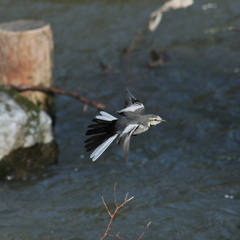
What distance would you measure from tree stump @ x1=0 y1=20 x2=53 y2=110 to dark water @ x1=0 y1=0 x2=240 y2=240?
0.89 metres

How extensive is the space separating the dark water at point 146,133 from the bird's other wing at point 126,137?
1.62 metres

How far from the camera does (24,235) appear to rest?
4887 mm

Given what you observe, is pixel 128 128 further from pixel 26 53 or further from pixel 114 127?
pixel 26 53

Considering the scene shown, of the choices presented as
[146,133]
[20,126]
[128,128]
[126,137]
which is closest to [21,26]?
[20,126]

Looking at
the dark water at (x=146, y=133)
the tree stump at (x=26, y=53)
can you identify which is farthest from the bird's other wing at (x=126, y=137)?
the tree stump at (x=26, y=53)

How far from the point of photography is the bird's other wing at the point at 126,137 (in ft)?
11.4

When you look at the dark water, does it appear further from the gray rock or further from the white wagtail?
the white wagtail

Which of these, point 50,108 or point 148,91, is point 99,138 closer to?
point 50,108

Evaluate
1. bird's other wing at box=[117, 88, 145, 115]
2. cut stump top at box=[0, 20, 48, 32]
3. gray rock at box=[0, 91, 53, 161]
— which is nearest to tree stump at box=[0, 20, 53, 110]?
cut stump top at box=[0, 20, 48, 32]

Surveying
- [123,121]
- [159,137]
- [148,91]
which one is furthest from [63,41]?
[123,121]

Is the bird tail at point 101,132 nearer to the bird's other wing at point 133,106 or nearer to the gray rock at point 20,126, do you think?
the bird's other wing at point 133,106

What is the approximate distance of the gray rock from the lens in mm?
5824

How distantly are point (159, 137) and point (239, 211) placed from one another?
2.02 m

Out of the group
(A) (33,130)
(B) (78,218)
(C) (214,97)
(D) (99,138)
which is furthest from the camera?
(C) (214,97)
